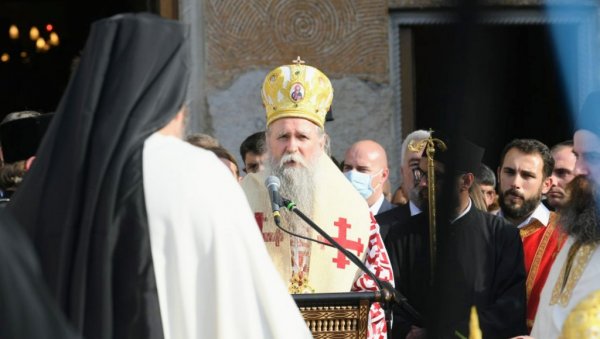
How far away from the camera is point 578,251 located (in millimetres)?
6105

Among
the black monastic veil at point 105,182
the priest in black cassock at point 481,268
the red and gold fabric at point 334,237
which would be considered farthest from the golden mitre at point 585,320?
the black monastic veil at point 105,182

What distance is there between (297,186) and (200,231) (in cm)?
259

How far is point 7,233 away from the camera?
107 inches

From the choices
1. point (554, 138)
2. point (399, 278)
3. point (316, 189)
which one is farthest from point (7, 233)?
point (554, 138)

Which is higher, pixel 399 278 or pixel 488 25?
pixel 488 25

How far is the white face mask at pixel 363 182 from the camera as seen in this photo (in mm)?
7879

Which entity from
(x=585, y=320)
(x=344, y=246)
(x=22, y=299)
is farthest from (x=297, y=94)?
(x=22, y=299)

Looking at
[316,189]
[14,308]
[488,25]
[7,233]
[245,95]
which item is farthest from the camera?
[245,95]

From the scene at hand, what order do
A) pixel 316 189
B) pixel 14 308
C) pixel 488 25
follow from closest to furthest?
pixel 488 25, pixel 14 308, pixel 316 189

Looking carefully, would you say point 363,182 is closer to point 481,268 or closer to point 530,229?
point 530,229

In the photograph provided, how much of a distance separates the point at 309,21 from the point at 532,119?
6.66 feet

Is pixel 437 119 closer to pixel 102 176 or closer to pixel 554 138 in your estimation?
pixel 102 176

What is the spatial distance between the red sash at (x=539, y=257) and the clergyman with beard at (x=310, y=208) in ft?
3.29

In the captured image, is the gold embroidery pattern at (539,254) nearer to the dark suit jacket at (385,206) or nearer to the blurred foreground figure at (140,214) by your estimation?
the dark suit jacket at (385,206)
